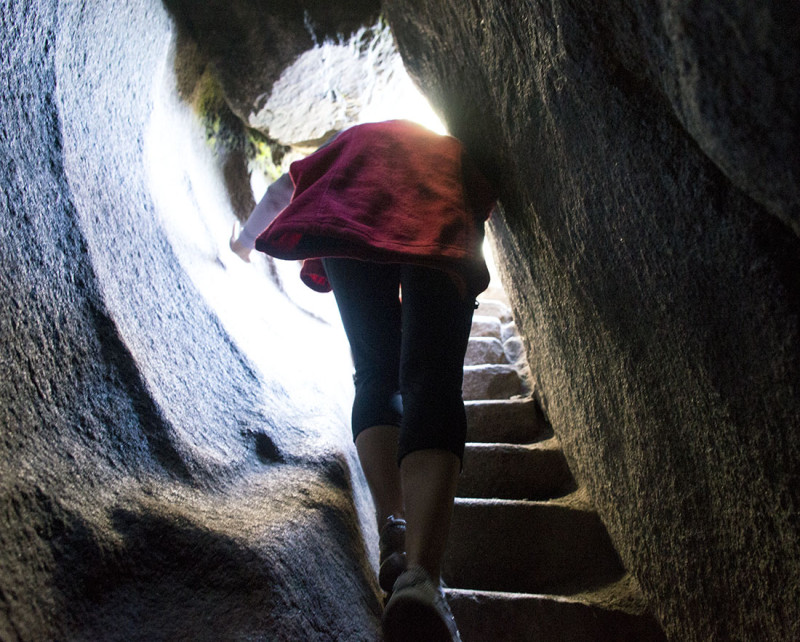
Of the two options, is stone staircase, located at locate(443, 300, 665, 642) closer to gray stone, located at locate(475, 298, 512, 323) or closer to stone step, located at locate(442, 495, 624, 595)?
stone step, located at locate(442, 495, 624, 595)

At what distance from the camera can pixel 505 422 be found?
213 centimetres

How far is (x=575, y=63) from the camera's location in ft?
2.68

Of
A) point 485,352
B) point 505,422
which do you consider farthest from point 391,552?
point 485,352

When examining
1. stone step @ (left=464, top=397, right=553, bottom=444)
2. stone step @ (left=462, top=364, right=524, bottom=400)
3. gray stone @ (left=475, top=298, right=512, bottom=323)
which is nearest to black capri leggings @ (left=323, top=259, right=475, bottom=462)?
stone step @ (left=464, top=397, right=553, bottom=444)

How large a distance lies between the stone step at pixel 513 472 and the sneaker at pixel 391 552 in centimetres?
81

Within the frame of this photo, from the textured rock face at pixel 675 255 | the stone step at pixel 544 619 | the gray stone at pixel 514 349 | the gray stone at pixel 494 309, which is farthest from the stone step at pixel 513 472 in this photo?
the gray stone at pixel 494 309

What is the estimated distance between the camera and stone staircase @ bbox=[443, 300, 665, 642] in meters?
1.26

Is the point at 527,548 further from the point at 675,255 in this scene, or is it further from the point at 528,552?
the point at 675,255

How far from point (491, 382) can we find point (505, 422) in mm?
385

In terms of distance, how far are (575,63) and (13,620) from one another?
103 centimetres

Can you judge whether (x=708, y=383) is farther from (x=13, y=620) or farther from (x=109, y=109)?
(x=109, y=109)

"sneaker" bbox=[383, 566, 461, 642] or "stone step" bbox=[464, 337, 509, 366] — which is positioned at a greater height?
"stone step" bbox=[464, 337, 509, 366]

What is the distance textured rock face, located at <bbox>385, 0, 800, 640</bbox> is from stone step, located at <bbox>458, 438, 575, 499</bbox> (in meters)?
0.39

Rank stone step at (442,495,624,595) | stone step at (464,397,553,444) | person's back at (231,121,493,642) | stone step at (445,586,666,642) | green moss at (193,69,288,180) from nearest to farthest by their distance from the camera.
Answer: person's back at (231,121,493,642) < stone step at (445,586,666,642) < stone step at (442,495,624,595) < stone step at (464,397,553,444) < green moss at (193,69,288,180)
